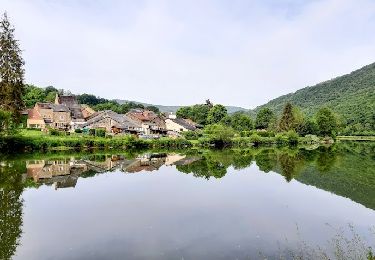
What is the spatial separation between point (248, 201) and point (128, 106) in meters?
156

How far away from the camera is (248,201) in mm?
25922

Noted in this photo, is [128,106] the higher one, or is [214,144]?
[128,106]

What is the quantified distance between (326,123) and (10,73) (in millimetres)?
99097

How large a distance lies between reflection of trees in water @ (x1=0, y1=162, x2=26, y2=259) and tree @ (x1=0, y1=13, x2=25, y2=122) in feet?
89.8

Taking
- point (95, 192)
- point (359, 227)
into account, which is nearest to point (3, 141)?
point (95, 192)

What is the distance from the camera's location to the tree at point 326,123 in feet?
419

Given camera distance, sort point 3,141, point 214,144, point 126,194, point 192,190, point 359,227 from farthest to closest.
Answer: point 214,144 → point 3,141 → point 192,190 → point 126,194 → point 359,227

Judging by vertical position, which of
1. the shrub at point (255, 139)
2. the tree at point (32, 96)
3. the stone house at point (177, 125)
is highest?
the tree at point (32, 96)

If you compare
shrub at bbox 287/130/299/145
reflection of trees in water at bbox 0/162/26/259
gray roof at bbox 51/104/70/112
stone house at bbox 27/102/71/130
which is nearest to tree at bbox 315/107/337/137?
shrub at bbox 287/130/299/145

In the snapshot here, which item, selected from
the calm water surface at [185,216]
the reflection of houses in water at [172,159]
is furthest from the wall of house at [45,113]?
the calm water surface at [185,216]

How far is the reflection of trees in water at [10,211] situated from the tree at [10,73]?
2736cm

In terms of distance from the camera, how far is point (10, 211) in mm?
20734

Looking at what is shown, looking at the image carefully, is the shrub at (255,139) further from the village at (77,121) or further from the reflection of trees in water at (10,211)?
the reflection of trees in water at (10,211)

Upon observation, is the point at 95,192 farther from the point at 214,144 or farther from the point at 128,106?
the point at 128,106
